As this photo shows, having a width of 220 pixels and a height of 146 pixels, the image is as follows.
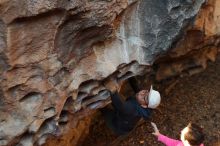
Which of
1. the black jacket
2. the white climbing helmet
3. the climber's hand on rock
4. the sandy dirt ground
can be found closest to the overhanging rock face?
the climber's hand on rock

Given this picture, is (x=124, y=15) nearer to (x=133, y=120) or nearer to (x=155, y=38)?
(x=155, y=38)

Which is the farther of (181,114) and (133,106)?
(181,114)

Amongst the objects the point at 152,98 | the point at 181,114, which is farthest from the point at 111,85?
the point at 181,114

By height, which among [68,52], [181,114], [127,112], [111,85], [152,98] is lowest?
[181,114]

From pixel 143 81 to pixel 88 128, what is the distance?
924mm

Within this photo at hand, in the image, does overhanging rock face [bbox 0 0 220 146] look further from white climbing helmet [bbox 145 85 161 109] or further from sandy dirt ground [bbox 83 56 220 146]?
sandy dirt ground [bbox 83 56 220 146]

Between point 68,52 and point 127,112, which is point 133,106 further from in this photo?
point 68,52

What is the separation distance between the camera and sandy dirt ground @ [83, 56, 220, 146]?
4.95 meters

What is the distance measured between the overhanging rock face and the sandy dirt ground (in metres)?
0.81

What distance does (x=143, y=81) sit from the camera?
17.2 feet

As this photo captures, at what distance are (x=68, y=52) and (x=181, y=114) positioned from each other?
2380mm

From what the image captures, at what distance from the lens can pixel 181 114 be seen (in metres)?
5.32

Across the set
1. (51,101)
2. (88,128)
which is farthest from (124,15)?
(88,128)

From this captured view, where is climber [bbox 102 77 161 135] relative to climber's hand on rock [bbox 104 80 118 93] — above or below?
below
